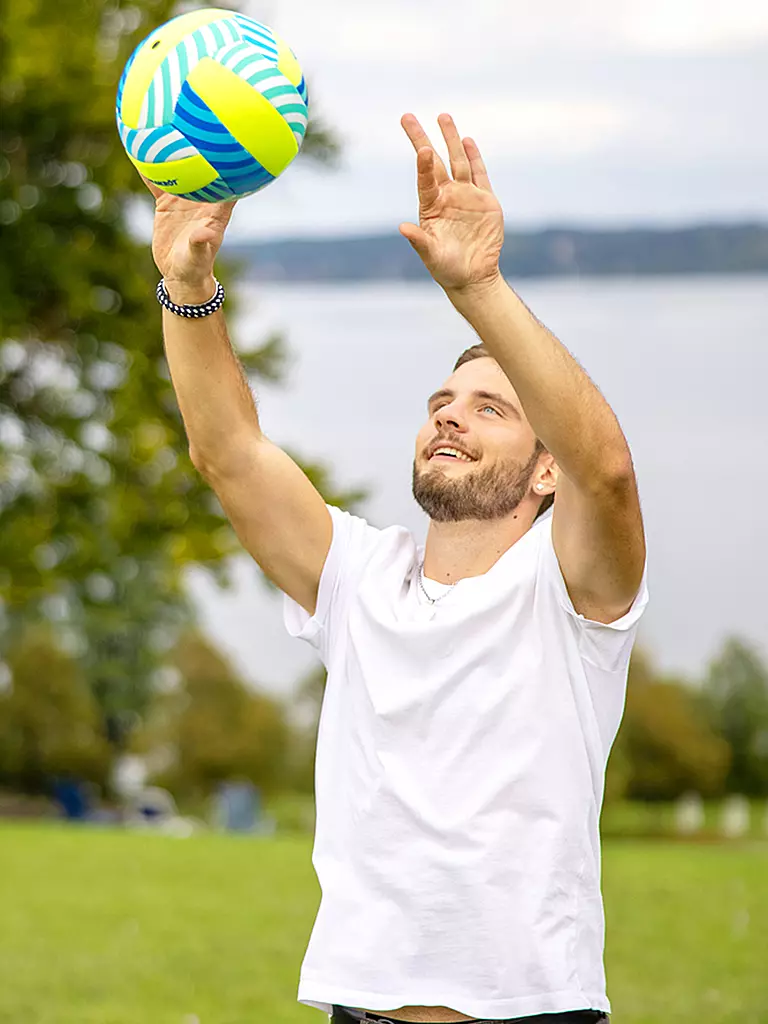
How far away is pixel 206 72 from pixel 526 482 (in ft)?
3.01

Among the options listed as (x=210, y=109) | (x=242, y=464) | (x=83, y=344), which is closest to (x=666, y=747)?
(x=83, y=344)

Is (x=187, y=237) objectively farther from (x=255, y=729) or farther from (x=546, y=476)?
(x=255, y=729)

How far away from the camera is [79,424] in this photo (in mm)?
13578

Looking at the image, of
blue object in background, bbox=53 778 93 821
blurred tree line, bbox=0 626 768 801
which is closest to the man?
blurred tree line, bbox=0 626 768 801

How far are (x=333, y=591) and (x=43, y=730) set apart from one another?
17999mm

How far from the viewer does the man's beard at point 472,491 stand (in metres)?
2.61

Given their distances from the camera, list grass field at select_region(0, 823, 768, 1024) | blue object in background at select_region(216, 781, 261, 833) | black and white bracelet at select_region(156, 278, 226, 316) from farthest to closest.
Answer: blue object in background at select_region(216, 781, 261, 833), grass field at select_region(0, 823, 768, 1024), black and white bracelet at select_region(156, 278, 226, 316)

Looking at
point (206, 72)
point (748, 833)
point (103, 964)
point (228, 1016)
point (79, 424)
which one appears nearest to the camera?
point (206, 72)

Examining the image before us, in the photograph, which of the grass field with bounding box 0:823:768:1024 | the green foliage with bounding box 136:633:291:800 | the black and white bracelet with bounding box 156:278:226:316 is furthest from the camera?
the green foliage with bounding box 136:633:291:800

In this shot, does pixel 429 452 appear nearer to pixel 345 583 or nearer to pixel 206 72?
pixel 345 583

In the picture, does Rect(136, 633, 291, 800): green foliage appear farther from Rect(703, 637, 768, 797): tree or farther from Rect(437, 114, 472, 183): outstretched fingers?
Rect(437, 114, 472, 183): outstretched fingers

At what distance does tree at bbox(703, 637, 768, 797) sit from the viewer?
19.0m

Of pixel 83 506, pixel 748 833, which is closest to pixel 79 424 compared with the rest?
pixel 83 506

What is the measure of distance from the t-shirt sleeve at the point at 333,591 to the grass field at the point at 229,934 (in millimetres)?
4090
